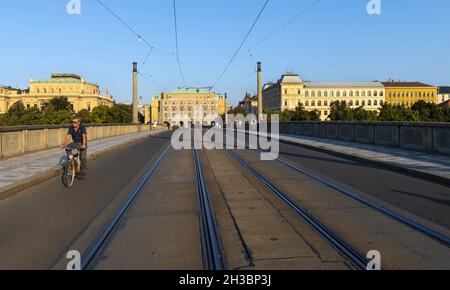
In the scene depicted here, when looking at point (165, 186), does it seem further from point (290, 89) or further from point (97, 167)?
point (290, 89)

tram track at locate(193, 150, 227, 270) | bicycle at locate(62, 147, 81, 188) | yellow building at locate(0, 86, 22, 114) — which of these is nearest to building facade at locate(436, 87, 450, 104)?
yellow building at locate(0, 86, 22, 114)

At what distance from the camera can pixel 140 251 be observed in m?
5.96

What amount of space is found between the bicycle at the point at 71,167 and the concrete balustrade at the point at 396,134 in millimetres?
12771

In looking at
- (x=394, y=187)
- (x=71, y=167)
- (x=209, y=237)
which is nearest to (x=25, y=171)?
(x=71, y=167)

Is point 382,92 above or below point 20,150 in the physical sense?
above

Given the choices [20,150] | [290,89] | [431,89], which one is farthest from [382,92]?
[20,150]

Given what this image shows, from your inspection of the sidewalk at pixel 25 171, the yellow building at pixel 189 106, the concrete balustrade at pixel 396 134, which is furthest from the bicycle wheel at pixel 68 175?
the yellow building at pixel 189 106

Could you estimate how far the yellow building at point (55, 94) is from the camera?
14612 centimetres

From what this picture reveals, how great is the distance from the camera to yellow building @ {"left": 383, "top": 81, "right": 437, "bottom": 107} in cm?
15850

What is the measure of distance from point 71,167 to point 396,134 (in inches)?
610

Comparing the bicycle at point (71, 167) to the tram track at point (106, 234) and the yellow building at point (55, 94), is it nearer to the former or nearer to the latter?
the tram track at point (106, 234)

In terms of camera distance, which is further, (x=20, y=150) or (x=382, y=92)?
(x=382, y=92)
